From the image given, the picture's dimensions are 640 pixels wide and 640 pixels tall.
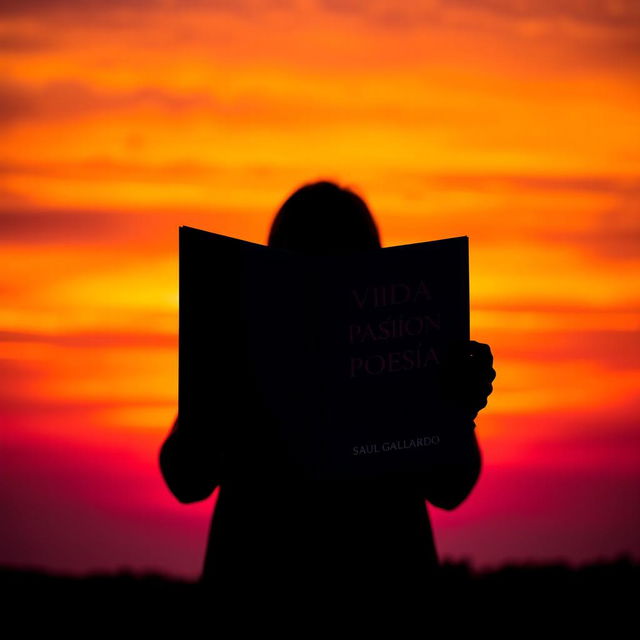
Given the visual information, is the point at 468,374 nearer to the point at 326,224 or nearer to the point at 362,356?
the point at 362,356

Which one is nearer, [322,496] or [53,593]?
[322,496]

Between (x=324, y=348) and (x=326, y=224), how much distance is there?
1.36 ft

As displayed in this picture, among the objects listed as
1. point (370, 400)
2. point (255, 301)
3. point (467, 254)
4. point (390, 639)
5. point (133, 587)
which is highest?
point (467, 254)

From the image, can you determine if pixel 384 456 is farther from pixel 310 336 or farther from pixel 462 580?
pixel 462 580

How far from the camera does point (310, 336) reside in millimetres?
1440

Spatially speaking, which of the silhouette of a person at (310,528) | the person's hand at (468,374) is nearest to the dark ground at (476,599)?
the silhouette of a person at (310,528)

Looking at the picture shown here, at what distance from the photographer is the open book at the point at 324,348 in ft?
4.73

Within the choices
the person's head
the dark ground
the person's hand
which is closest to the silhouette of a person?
the person's hand

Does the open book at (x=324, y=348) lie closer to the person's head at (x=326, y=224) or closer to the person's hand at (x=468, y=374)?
the person's hand at (x=468, y=374)

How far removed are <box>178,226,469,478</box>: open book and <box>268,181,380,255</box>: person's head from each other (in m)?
0.29

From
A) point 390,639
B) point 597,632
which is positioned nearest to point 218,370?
point 390,639

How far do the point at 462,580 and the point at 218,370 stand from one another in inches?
52.4

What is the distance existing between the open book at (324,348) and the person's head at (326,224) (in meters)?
0.29

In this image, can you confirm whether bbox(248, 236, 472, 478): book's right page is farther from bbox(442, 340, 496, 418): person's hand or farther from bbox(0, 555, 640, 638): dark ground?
bbox(0, 555, 640, 638): dark ground
